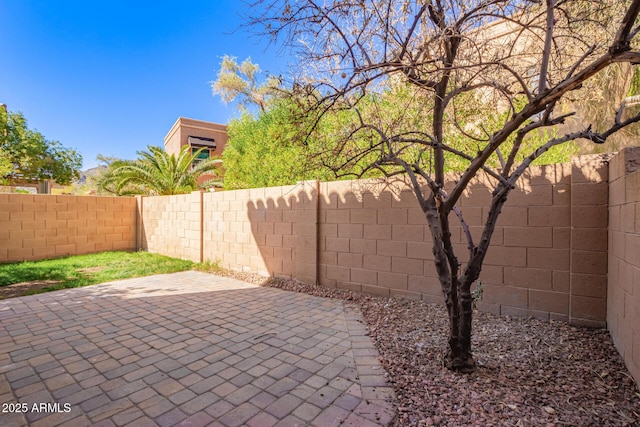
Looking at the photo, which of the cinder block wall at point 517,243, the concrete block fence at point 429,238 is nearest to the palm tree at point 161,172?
the concrete block fence at point 429,238

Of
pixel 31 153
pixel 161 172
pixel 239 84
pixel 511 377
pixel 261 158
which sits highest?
pixel 239 84

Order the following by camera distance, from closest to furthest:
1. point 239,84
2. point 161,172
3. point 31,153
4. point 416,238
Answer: point 416,238 < point 161,172 < point 239,84 < point 31,153

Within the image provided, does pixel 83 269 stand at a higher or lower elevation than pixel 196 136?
lower

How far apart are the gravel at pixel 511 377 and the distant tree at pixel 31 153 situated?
2116 cm

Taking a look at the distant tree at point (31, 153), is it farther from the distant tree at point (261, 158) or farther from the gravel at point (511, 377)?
the gravel at point (511, 377)

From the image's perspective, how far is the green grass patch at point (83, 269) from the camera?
6.02 m

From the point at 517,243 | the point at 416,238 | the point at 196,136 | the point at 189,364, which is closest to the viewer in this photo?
the point at 189,364

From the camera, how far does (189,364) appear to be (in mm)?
2781

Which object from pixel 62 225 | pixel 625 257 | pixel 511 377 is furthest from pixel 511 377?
pixel 62 225

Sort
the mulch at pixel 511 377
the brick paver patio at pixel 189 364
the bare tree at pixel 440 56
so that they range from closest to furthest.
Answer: the mulch at pixel 511 377
the brick paver patio at pixel 189 364
the bare tree at pixel 440 56

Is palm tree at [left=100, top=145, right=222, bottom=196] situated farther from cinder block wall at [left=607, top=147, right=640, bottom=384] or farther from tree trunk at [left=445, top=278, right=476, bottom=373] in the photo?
cinder block wall at [left=607, top=147, right=640, bottom=384]

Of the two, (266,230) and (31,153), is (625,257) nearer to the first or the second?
(266,230)

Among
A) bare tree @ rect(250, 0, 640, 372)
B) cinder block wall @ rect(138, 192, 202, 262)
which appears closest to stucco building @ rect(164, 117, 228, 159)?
cinder block wall @ rect(138, 192, 202, 262)

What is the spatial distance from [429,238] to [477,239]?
1.97 feet
